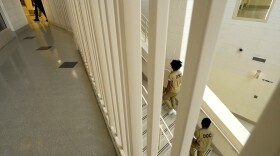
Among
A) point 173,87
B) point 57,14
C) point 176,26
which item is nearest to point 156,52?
point 173,87

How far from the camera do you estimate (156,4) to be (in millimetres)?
331

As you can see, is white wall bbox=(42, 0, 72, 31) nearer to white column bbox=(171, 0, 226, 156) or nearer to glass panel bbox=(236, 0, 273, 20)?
glass panel bbox=(236, 0, 273, 20)

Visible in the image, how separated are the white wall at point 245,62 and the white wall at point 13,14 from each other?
5596mm

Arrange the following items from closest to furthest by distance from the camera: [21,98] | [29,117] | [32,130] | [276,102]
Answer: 1. [276,102]
2. [32,130]
3. [29,117]
4. [21,98]

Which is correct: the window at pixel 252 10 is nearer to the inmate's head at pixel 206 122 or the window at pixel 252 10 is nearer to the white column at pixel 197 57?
the inmate's head at pixel 206 122

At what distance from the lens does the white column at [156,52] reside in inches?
13.4

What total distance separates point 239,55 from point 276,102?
155 inches

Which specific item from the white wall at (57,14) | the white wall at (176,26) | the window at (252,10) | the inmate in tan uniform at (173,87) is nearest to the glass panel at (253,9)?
the window at (252,10)

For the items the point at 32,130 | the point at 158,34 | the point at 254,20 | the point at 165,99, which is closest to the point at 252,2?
the point at 254,20

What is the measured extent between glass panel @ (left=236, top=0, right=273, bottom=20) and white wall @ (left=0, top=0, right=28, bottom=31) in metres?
5.84

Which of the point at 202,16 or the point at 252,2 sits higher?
the point at 202,16

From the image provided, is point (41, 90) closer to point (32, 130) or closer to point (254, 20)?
point (32, 130)

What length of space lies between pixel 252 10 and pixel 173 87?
8.21 ft

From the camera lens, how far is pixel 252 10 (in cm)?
316
